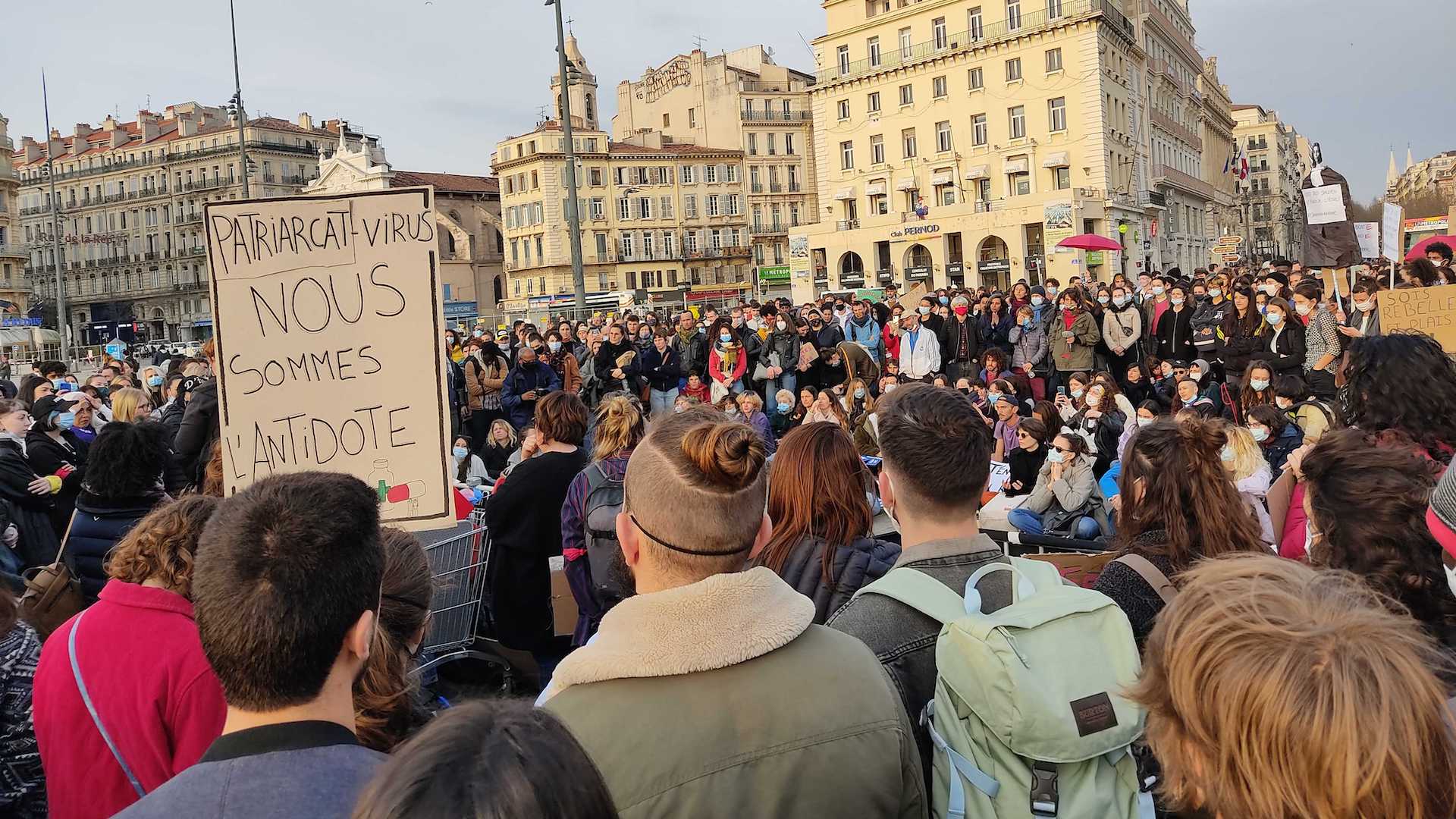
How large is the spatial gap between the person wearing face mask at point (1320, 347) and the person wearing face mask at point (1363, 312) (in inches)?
4.6

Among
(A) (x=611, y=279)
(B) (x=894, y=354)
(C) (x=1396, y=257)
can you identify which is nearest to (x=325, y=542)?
(C) (x=1396, y=257)

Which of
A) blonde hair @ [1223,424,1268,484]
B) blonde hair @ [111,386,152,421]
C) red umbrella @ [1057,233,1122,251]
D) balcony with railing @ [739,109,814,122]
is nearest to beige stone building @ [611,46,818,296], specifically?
balcony with railing @ [739,109,814,122]

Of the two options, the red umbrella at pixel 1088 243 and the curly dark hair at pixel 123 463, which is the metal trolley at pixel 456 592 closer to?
the curly dark hair at pixel 123 463

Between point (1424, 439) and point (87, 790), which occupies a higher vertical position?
point (1424, 439)

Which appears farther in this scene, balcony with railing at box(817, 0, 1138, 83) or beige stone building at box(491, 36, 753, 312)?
beige stone building at box(491, 36, 753, 312)

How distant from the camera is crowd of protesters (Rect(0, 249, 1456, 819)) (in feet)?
4.89

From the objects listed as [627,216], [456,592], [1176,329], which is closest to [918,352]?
[1176,329]

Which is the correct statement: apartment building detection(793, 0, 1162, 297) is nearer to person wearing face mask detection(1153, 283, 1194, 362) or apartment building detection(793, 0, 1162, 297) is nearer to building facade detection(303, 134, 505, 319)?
building facade detection(303, 134, 505, 319)

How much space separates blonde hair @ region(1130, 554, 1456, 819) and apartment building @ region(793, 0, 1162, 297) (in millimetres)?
48813

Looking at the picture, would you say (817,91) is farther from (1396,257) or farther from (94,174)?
(94,174)

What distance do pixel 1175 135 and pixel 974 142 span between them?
62.2 ft

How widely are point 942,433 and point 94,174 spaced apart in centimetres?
11520

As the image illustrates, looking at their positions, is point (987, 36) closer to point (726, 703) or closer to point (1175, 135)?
point (1175, 135)

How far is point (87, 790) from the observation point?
259 centimetres
